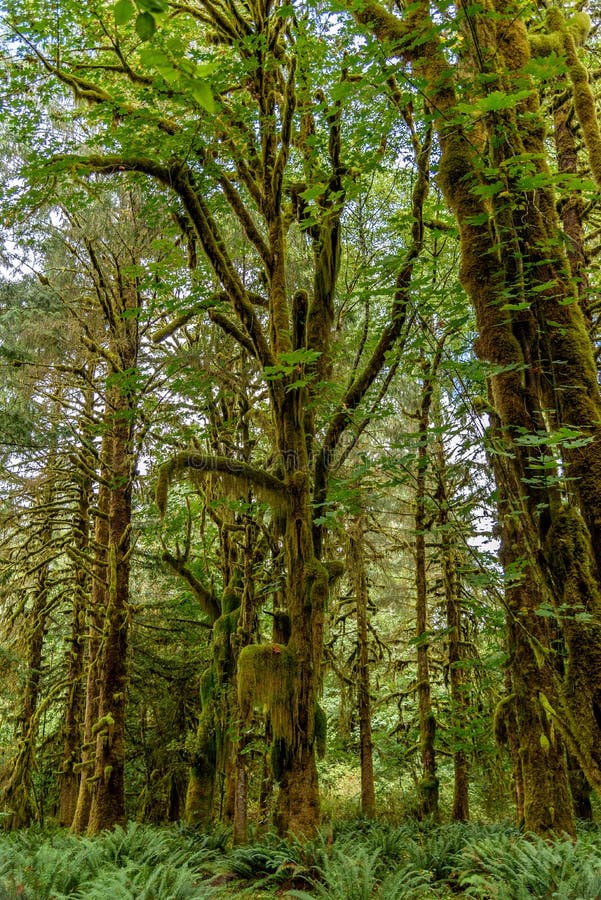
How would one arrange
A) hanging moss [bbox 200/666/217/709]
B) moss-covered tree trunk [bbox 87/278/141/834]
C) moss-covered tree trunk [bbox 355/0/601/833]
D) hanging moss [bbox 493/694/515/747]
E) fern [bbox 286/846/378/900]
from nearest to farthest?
moss-covered tree trunk [bbox 355/0/601/833] < fern [bbox 286/846/378/900] < hanging moss [bbox 493/694/515/747] < moss-covered tree trunk [bbox 87/278/141/834] < hanging moss [bbox 200/666/217/709]

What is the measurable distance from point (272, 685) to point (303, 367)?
3961 millimetres

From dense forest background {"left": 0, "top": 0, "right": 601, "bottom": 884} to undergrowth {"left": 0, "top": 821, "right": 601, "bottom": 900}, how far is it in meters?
0.68

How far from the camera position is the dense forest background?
10.4ft

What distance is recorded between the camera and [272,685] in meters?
6.36

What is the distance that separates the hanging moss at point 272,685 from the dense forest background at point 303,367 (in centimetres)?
3

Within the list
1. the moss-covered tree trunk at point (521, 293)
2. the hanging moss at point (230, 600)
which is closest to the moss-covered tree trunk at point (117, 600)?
the hanging moss at point (230, 600)

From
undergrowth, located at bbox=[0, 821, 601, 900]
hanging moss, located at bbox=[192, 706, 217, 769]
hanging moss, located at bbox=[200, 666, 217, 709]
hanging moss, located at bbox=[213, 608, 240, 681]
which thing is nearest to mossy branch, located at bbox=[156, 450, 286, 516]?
undergrowth, located at bbox=[0, 821, 601, 900]

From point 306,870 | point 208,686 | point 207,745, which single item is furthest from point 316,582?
point 207,745

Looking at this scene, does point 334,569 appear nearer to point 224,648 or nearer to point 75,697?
point 224,648

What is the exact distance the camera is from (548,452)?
3.20 meters

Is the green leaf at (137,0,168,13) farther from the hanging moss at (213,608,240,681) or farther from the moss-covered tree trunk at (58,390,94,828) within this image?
the moss-covered tree trunk at (58,390,94,828)

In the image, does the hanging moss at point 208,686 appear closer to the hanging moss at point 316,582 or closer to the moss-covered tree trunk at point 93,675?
the moss-covered tree trunk at point 93,675

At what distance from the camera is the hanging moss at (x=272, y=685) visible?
6301 millimetres

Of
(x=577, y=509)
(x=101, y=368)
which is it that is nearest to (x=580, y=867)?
(x=577, y=509)
